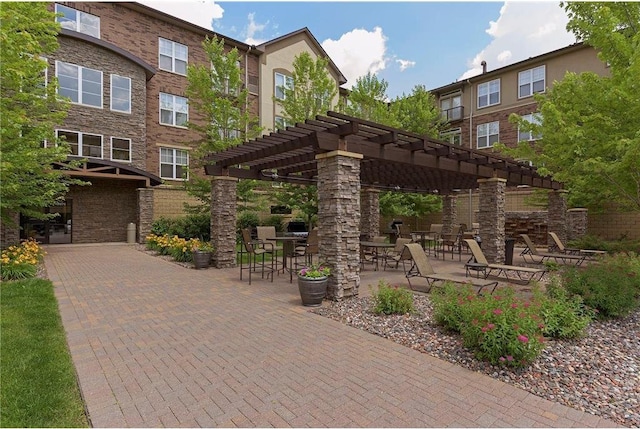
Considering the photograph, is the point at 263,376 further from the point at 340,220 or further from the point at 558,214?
the point at 558,214

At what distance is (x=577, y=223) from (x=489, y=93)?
12.9m

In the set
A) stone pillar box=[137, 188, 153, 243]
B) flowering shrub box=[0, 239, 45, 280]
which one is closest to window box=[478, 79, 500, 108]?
stone pillar box=[137, 188, 153, 243]

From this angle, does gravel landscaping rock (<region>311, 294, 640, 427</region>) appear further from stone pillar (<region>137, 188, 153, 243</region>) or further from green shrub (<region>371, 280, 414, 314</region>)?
stone pillar (<region>137, 188, 153, 243</region>)

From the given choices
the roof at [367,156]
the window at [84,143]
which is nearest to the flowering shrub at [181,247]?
the roof at [367,156]

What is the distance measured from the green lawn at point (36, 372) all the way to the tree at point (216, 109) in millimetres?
10490

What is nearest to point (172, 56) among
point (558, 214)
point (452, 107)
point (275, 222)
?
point (275, 222)

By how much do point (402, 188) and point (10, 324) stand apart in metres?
15.8

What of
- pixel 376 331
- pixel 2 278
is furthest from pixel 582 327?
pixel 2 278

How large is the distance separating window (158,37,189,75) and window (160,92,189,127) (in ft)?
5.61

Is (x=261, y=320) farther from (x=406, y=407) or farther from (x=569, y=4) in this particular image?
(x=569, y=4)

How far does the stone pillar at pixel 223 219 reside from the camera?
11.2m

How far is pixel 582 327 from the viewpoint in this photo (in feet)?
16.0

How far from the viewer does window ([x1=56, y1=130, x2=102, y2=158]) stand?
17641mm

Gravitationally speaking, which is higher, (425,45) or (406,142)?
(425,45)
